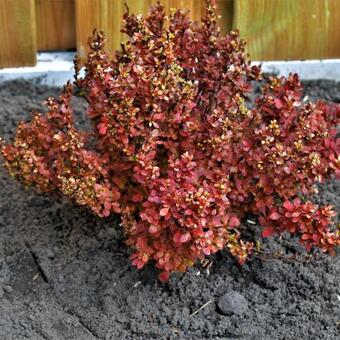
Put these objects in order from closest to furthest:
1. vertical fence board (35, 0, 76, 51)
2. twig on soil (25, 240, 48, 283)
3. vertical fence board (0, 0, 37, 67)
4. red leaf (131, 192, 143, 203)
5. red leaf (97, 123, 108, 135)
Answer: red leaf (97, 123, 108, 135)
red leaf (131, 192, 143, 203)
twig on soil (25, 240, 48, 283)
vertical fence board (0, 0, 37, 67)
vertical fence board (35, 0, 76, 51)

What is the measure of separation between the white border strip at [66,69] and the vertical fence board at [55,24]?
0.04 meters

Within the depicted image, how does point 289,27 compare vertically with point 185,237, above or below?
above

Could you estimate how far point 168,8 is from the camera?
3.39 metres

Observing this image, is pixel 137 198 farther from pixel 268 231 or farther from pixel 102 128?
pixel 268 231

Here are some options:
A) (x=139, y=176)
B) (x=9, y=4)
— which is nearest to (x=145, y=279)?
(x=139, y=176)

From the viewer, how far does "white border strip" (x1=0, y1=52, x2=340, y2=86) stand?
345cm

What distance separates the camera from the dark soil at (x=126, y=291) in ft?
7.95

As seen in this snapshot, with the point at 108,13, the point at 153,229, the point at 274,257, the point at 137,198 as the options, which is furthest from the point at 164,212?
the point at 108,13

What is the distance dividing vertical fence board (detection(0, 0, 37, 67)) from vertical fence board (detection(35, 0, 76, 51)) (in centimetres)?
9

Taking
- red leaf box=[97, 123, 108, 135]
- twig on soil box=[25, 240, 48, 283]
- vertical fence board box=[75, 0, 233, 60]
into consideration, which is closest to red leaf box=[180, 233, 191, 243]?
red leaf box=[97, 123, 108, 135]

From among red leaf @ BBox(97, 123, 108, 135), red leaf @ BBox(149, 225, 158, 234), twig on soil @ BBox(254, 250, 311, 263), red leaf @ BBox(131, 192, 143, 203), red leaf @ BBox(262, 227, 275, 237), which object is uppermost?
red leaf @ BBox(97, 123, 108, 135)

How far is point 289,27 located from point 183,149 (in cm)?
130

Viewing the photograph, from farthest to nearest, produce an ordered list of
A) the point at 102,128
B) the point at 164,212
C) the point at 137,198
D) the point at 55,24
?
the point at 55,24
the point at 137,198
the point at 102,128
the point at 164,212

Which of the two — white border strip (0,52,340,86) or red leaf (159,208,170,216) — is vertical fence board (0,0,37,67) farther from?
red leaf (159,208,170,216)
